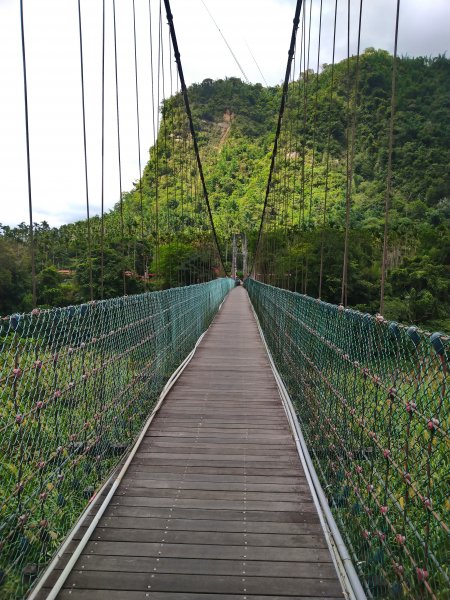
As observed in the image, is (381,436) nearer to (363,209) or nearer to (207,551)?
(207,551)

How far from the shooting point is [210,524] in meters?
2.05

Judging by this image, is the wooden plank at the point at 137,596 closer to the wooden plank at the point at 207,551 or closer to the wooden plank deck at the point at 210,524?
the wooden plank deck at the point at 210,524

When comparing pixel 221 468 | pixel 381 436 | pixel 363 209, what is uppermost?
pixel 363 209

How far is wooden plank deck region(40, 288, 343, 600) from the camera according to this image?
65.6 inches

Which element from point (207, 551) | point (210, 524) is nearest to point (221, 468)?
point (210, 524)

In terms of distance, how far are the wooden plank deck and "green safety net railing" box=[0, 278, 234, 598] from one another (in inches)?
6.7

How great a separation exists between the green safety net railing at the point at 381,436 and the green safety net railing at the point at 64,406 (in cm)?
105

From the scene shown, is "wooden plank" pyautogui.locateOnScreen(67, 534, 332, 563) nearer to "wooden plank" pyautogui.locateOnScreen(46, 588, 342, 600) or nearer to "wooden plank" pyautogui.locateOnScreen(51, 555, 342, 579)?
"wooden plank" pyautogui.locateOnScreen(51, 555, 342, 579)

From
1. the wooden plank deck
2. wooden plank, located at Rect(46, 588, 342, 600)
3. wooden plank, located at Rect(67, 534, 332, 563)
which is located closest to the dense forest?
the wooden plank deck

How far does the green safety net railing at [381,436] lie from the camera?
1.29m

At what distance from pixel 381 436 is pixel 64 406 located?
1.30 meters

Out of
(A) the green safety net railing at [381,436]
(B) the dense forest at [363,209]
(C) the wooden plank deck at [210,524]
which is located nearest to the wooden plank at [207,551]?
(C) the wooden plank deck at [210,524]

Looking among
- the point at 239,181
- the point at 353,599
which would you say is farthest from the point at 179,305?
the point at 239,181

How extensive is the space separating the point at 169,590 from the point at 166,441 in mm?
1387
